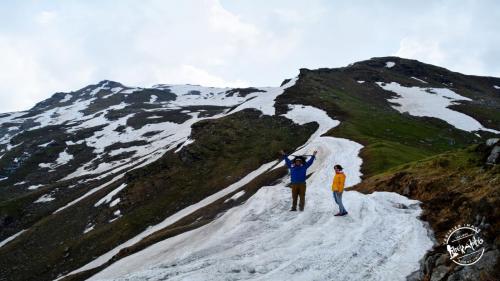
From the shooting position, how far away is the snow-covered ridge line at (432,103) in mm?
99500

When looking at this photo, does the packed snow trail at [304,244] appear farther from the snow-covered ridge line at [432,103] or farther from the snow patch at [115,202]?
the snow-covered ridge line at [432,103]

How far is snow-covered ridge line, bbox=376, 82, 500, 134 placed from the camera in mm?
99500

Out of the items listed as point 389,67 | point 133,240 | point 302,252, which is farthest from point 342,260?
point 389,67

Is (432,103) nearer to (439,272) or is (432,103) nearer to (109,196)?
(109,196)

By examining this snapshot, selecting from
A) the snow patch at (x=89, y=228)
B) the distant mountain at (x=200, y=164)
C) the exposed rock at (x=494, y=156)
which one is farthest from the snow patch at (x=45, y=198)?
the exposed rock at (x=494, y=156)

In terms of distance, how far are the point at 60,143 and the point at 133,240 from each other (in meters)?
116

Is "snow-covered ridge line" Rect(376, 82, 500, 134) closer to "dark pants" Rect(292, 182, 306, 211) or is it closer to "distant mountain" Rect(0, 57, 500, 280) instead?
"distant mountain" Rect(0, 57, 500, 280)

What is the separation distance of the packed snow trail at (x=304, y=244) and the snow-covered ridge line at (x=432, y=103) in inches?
3240

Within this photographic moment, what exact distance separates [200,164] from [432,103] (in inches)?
2953

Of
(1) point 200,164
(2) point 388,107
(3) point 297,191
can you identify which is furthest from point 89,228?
(2) point 388,107

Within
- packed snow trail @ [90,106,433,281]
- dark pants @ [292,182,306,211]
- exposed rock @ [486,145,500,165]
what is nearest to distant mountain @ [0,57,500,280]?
packed snow trail @ [90,106,433,281]

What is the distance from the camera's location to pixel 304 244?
59.7 feet

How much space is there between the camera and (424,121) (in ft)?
336

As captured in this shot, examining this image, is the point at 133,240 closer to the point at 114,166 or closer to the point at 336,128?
the point at 336,128
